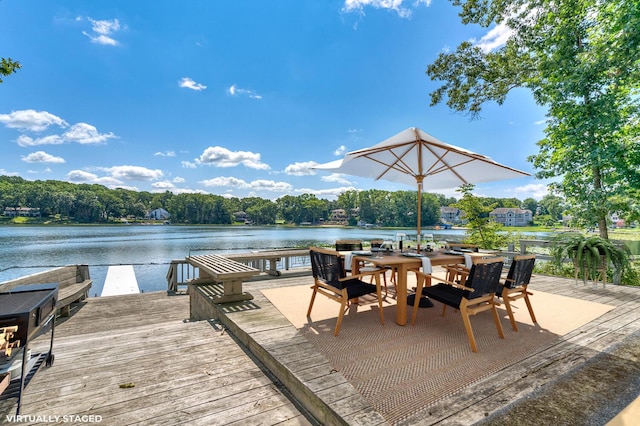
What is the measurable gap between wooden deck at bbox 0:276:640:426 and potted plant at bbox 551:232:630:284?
67.7 inches

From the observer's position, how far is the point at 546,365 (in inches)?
81.2

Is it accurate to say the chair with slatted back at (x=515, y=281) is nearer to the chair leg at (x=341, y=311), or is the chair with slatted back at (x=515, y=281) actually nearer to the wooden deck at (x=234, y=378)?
the wooden deck at (x=234, y=378)

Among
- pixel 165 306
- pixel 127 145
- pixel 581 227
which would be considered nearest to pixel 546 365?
pixel 165 306

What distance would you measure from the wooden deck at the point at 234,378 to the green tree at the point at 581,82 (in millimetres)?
4633

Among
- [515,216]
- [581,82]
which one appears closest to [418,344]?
[581,82]

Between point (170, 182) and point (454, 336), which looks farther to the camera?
point (170, 182)

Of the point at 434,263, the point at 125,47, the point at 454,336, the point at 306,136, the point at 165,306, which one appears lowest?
the point at 165,306

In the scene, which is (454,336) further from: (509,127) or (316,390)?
(509,127)

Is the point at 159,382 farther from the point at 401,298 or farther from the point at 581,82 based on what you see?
the point at 581,82

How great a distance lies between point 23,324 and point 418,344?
9.06 ft

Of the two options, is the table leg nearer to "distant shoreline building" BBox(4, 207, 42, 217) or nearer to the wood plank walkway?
the wood plank walkway

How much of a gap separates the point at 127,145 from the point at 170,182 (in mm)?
20272

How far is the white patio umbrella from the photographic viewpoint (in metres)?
3.41

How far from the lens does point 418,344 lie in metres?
2.46
